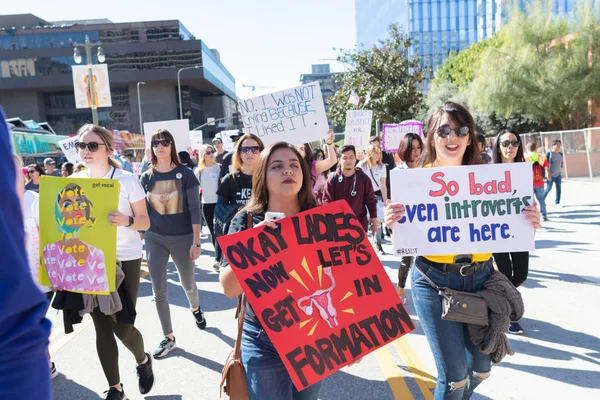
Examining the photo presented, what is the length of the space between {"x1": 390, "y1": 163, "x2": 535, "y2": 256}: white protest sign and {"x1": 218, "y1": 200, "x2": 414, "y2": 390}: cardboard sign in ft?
1.36

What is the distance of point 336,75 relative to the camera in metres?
26.5

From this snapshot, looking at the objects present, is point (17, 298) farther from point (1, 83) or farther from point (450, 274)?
point (1, 83)

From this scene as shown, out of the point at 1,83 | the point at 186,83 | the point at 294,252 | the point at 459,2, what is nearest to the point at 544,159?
the point at 294,252

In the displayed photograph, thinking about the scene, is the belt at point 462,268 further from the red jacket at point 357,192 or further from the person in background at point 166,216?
the red jacket at point 357,192

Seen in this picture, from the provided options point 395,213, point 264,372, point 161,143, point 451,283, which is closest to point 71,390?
point 161,143

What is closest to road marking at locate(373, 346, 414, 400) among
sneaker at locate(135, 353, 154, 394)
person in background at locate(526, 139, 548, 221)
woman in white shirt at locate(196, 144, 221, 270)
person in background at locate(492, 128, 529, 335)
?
person in background at locate(492, 128, 529, 335)

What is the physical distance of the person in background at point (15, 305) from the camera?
3.18 feet

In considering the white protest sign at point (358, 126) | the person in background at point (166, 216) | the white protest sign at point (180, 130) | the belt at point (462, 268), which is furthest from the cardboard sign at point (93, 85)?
the belt at point (462, 268)

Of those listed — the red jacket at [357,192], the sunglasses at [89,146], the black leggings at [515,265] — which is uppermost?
the sunglasses at [89,146]

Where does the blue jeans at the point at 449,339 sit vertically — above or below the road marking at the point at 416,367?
above

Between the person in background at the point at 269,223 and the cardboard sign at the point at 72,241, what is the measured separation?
124 cm

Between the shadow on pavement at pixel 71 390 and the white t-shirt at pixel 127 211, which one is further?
the shadow on pavement at pixel 71 390

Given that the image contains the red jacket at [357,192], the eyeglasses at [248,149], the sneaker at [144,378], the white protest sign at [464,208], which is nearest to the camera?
the white protest sign at [464,208]

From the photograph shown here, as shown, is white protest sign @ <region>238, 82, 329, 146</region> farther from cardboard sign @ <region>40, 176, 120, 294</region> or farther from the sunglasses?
cardboard sign @ <region>40, 176, 120, 294</region>
